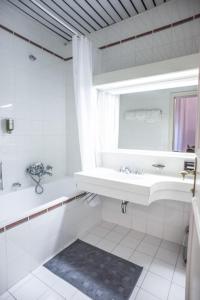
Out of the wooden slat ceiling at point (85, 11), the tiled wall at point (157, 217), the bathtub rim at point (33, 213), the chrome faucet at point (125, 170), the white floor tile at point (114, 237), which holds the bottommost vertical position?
the white floor tile at point (114, 237)

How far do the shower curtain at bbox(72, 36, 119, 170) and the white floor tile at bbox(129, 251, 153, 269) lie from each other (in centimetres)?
107

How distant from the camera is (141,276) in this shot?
1.53m

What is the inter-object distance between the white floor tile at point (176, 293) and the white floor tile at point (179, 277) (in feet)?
0.14

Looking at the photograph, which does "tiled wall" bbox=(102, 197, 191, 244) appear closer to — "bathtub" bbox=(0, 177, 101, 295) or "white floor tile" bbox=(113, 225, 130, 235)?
"white floor tile" bbox=(113, 225, 130, 235)

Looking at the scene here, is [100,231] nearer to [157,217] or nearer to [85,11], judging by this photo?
[157,217]

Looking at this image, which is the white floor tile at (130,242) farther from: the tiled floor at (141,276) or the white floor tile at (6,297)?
the white floor tile at (6,297)

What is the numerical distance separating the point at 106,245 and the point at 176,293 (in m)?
0.79

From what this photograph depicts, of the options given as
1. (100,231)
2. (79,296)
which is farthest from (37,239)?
(100,231)

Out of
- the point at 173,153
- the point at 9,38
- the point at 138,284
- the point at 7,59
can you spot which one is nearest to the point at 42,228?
the point at 138,284

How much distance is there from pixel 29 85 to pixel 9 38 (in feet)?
1.75

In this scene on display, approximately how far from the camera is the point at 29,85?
2.25 meters

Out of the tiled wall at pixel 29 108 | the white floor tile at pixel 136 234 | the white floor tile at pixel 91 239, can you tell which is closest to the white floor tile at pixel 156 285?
the white floor tile at pixel 136 234

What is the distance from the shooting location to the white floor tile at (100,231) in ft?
7.09

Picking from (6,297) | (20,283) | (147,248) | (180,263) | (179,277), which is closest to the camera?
(6,297)
